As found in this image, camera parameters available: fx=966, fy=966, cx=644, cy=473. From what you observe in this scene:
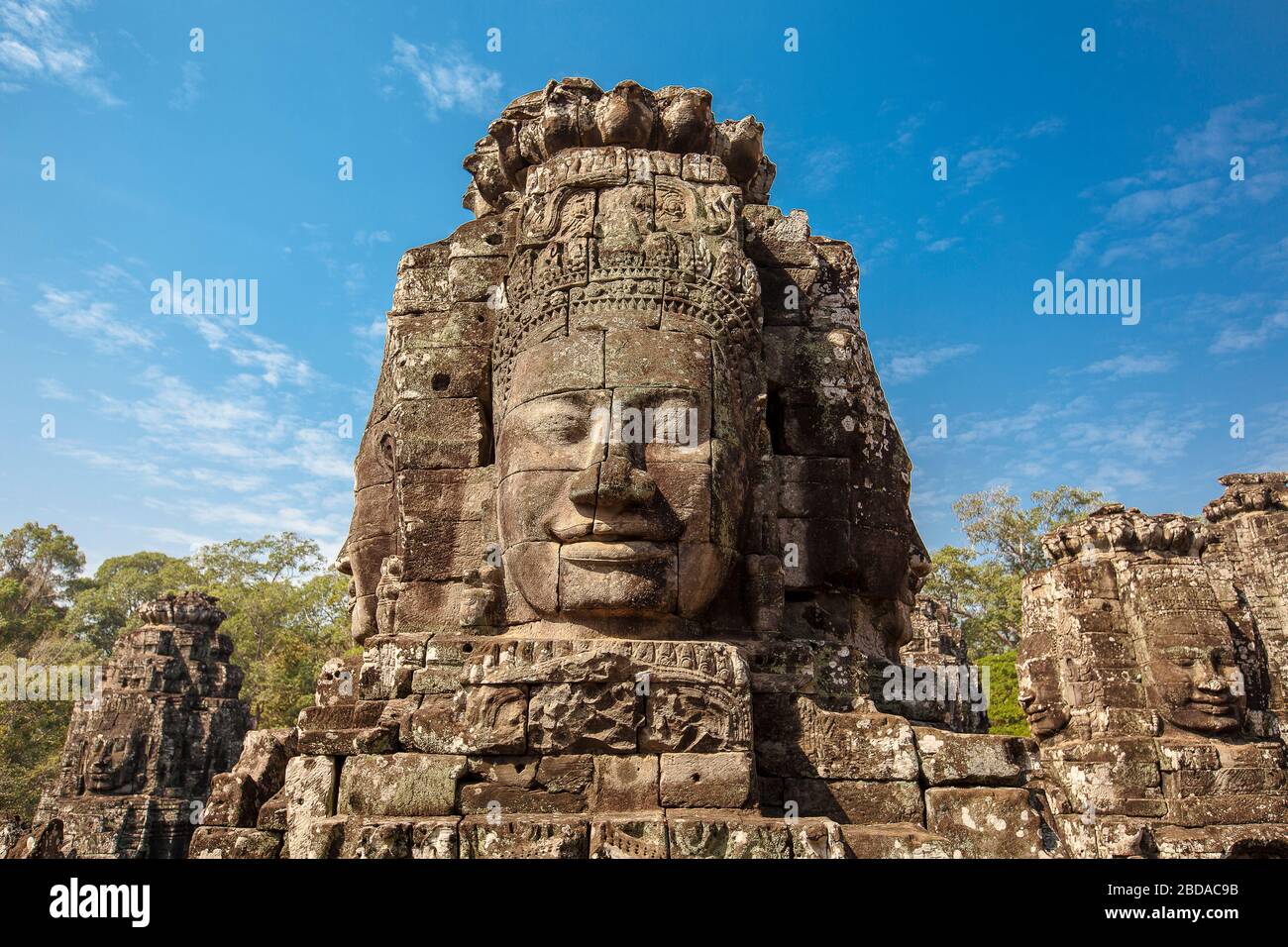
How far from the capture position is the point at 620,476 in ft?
15.5

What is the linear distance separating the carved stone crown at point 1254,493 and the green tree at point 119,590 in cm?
3882

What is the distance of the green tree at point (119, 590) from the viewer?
138ft

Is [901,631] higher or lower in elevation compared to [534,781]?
higher

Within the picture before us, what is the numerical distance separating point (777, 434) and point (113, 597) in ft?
148

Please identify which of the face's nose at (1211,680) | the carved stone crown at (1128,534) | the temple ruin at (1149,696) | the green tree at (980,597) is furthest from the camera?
the green tree at (980,597)

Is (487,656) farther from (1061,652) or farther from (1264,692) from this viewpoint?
(1264,692)

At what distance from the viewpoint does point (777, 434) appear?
5930mm

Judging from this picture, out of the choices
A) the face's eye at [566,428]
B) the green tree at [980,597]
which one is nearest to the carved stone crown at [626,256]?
the face's eye at [566,428]

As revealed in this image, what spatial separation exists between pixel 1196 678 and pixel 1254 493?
7.26 meters

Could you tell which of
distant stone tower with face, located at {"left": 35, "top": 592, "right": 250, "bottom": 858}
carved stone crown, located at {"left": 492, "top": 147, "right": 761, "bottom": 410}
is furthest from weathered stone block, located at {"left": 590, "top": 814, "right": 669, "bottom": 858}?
distant stone tower with face, located at {"left": 35, "top": 592, "right": 250, "bottom": 858}

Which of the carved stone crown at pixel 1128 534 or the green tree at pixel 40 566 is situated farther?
the green tree at pixel 40 566

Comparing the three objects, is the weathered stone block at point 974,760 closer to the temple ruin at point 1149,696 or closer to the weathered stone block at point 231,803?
the weathered stone block at point 231,803
